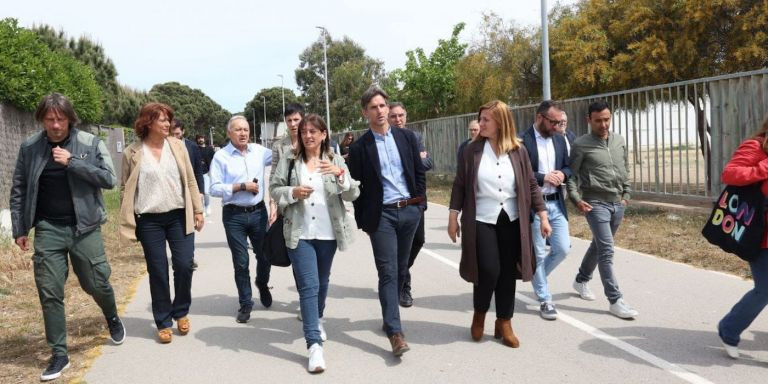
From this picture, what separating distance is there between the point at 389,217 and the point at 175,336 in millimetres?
2081

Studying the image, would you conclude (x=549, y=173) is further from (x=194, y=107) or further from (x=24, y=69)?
(x=194, y=107)

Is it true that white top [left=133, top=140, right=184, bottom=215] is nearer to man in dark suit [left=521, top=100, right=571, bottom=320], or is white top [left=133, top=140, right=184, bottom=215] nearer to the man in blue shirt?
the man in blue shirt

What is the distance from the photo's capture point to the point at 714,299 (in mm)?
6250

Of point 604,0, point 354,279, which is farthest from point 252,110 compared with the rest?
point 354,279

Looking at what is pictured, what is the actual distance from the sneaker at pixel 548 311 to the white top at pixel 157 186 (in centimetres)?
309

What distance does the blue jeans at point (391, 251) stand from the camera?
195 inches

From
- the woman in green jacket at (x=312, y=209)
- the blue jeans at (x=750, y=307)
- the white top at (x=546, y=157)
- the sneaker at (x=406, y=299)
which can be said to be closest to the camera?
the blue jeans at (x=750, y=307)

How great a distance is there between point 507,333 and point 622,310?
4.06ft

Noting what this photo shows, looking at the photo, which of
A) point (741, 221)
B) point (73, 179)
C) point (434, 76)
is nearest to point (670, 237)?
point (741, 221)

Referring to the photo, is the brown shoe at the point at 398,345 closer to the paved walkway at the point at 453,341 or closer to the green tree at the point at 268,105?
the paved walkway at the point at 453,341

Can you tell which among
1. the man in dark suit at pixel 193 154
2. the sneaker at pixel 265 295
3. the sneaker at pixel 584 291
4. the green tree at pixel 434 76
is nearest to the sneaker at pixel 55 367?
the sneaker at pixel 265 295

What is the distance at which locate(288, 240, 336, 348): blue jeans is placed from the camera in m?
4.76

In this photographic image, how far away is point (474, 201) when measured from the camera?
16.6 feet

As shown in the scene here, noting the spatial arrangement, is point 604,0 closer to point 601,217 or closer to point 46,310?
point 601,217
